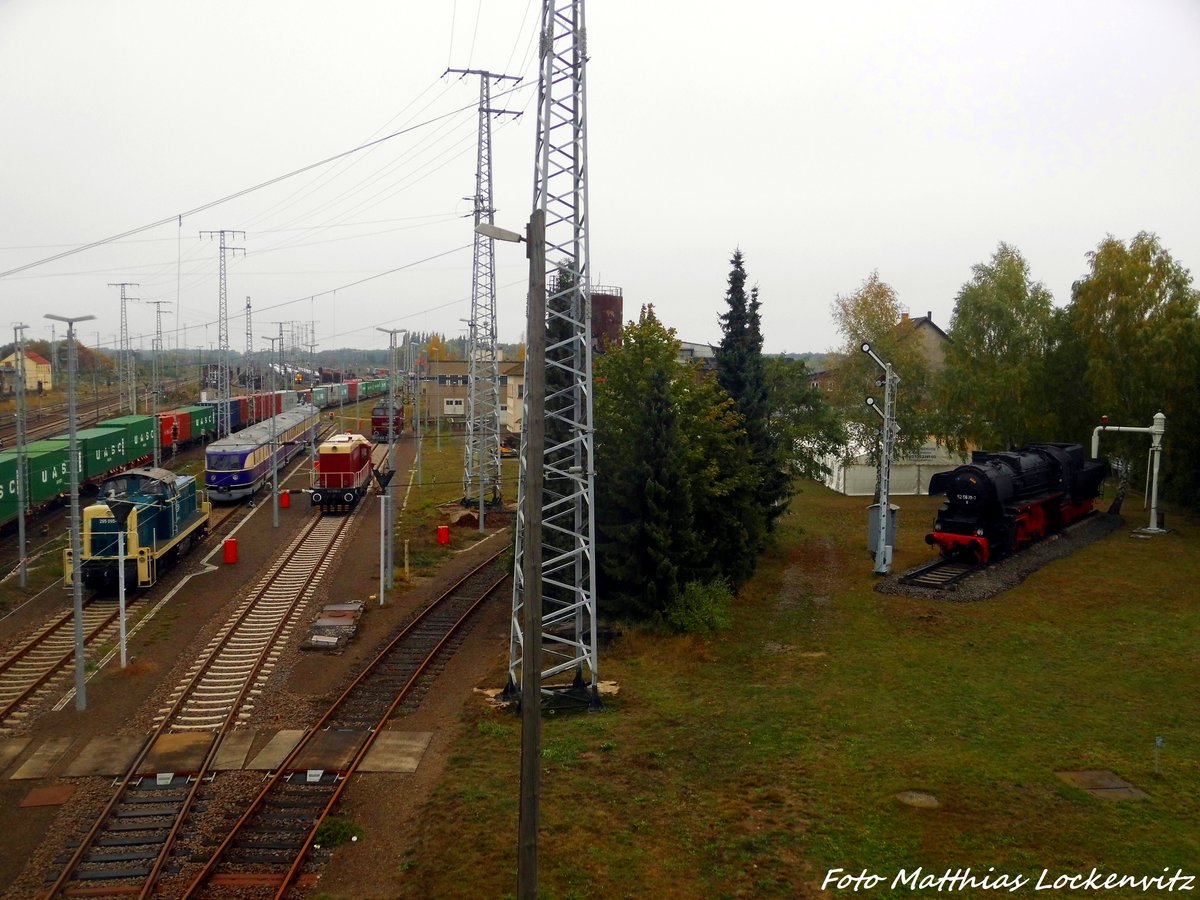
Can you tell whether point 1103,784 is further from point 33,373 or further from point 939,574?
point 33,373

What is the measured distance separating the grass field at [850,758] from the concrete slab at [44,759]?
6010mm

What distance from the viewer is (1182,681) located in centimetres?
1661

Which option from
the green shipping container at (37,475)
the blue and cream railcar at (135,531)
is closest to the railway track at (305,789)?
the blue and cream railcar at (135,531)

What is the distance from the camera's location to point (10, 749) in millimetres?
14016

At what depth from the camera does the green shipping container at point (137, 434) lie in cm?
4119

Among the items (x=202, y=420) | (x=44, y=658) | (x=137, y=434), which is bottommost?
(x=44, y=658)

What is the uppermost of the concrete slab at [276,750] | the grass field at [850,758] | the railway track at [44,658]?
the grass field at [850,758]

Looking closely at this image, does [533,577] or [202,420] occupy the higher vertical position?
[533,577]

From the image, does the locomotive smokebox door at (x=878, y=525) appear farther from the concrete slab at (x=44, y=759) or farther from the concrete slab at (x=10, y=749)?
the concrete slab at (x=10, y=749)

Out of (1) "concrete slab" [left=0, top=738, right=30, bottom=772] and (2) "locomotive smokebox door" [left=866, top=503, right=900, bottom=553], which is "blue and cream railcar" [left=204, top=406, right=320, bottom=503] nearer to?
(1) "concrete slab" [left=0, top=738, right=30, bottom=772]

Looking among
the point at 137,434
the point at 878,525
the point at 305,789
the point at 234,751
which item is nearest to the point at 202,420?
the point at 137,434

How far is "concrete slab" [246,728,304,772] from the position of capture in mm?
13320

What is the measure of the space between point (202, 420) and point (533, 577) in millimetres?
50143

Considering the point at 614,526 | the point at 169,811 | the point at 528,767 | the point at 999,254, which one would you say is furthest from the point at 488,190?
the point at 528,767
